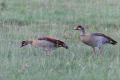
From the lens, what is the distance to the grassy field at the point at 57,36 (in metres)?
7.76

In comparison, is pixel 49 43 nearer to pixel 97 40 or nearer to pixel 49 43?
pixel 49 43

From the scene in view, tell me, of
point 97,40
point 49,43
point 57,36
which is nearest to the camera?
point 49,43

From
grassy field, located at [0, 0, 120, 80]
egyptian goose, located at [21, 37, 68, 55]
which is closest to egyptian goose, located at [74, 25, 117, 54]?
grassy field, located at [0, 0, 120, 80]

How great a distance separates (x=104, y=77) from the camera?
7473 millimetres

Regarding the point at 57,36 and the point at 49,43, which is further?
the point at 57,36

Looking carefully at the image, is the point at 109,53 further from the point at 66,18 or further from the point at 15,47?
the point at 66,18

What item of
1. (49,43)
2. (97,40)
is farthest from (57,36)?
(49,43)

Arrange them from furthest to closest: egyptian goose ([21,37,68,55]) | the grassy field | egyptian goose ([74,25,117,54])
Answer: egyptian goose ([74,25,117,54])
egyptian goose ([21,37,68,55])
the grassy field

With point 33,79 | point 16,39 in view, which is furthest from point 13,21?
point 33,79

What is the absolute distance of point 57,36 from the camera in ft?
37.7

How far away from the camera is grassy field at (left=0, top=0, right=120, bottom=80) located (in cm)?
776

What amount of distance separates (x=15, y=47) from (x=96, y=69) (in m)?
2.29

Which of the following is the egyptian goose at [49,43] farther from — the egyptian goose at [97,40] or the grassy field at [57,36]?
the egyptian goose at [97,40]

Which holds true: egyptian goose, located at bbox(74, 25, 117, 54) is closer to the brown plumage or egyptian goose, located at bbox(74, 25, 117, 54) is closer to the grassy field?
the grassy field
